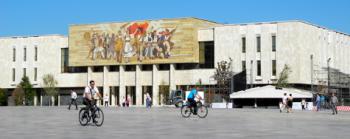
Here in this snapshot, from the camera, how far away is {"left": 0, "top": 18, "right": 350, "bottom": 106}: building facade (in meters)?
85.1

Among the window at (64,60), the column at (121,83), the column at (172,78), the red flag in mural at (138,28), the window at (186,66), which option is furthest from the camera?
Result: the window at (64,60)

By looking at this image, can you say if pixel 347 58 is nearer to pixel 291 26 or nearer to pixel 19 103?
pixel 291 26

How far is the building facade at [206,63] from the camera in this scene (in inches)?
3351

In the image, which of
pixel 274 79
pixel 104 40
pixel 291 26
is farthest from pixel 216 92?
pixel 104 40

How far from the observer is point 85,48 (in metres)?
102

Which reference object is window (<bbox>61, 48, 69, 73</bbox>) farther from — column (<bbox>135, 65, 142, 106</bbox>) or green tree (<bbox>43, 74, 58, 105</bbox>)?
column (<bbox>135, 65, 142, 106</bbox>)

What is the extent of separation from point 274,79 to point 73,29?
35009 mm

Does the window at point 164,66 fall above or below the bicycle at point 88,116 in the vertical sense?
above

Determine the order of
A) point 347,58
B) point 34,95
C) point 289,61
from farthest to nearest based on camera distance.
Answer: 1. point 34,95
2. point 347,58
3. point 289,61

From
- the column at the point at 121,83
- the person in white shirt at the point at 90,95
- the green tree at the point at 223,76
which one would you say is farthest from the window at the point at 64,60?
the person in white shirt at the point at 90,95

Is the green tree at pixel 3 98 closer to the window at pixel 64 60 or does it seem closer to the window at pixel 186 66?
the window at pixel 64 60

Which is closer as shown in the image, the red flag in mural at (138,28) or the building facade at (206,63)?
the building facade at (206,63)

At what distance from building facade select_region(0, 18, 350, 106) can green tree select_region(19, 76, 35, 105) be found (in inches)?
85.3

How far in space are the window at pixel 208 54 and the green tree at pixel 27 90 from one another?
96.1 feet
